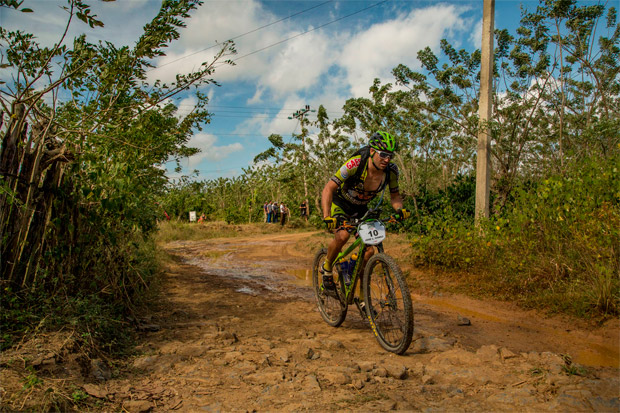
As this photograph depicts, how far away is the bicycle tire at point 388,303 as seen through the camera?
12.0 ft

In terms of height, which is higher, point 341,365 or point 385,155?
point 385,155

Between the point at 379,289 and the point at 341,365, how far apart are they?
3.08 feet

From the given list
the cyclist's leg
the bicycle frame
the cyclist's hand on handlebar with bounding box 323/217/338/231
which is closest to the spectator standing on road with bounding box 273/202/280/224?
the cyclist's leg

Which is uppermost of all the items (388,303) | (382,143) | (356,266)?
(382,143)

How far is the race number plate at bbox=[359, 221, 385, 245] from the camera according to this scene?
4023 millimetres

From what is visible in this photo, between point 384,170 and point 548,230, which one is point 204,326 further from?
point 548,230

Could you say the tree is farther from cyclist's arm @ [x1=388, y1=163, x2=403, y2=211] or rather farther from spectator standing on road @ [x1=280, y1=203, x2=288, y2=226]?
spectator standing on road @ [x1=280, y1=203, x2=288, y2=226]

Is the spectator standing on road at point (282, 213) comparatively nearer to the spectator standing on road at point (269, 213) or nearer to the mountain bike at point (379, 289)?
the spectator standing on road at point (269, 213)

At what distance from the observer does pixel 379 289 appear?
13.5 feet

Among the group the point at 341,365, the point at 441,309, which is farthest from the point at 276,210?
the point at 341,365

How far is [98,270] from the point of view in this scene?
13.6 ft

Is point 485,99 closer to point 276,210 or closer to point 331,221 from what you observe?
point 331,221

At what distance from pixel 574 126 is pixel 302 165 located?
15.9 meters

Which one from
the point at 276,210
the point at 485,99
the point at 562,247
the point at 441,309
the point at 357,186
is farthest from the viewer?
the point at 276,210
